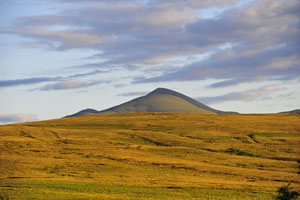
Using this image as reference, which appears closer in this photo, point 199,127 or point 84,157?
point 84,157

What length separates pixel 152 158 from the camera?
70812mm

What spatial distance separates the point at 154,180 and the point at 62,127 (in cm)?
5784

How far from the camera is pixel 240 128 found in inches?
3875

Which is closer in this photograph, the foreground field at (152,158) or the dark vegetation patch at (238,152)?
the foreground field at (152,158)

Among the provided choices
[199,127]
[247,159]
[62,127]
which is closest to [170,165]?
[247,159]

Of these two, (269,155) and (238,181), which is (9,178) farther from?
(269,155)

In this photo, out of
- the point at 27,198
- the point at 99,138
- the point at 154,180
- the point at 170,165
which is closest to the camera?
the point at 27,198

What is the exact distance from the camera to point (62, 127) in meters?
109

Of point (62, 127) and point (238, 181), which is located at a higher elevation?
point (62, 127)

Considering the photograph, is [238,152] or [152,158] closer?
[152,158]

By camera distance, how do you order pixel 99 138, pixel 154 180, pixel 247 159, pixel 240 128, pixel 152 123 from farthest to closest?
pixel 152 123 → pixel 240 128 → pixel 99 138 → pixel 247 159 → pixel 154 180

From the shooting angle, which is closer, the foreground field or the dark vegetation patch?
the foreground field

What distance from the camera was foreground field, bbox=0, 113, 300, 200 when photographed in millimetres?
49375

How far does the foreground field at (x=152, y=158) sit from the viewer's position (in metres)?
49.4
